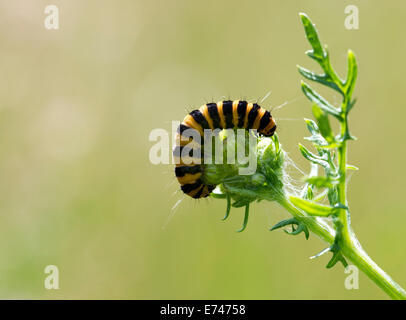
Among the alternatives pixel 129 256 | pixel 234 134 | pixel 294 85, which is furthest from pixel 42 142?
pixel 234 134

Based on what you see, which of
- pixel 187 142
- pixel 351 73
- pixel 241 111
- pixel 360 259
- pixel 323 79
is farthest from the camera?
pixel 241 111

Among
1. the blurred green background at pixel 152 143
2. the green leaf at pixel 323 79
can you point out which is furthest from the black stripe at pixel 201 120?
the blurred green background at pixel 152 143

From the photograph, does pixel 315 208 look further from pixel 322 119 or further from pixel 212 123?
pixel 212 123

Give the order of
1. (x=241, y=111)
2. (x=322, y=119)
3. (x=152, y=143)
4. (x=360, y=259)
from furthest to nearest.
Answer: (x=152, y=143) < (x=241, y=111) < (x=360, y=259) < (x=322, y=119)

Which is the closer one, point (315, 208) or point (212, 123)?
point (315, 208)

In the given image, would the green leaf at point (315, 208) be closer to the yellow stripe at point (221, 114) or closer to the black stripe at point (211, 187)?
the black stripe at point (211, 187)

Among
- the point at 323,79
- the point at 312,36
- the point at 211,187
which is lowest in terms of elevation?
the point at 211,187

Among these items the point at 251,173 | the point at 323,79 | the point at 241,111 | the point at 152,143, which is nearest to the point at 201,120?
the point at 241,111
